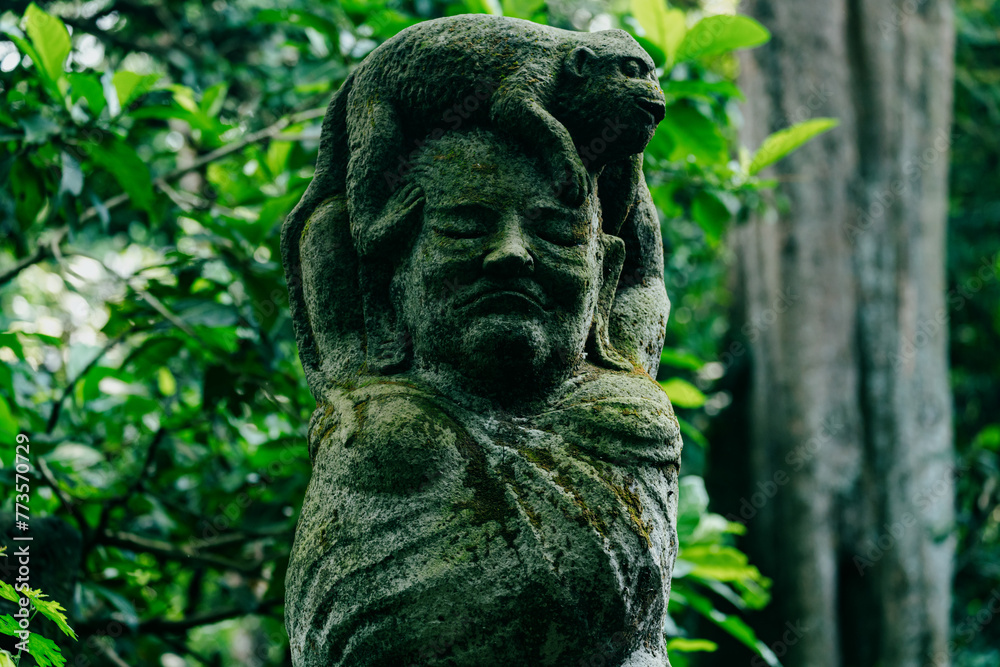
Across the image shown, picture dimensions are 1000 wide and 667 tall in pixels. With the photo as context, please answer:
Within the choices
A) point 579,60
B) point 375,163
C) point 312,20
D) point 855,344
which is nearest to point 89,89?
point 312,20

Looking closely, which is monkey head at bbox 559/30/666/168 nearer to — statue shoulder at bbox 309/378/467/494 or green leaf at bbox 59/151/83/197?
statue shoulder at bbox 309/378/467/494

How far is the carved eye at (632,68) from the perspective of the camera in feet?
6.31

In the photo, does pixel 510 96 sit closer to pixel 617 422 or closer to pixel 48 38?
pixel 617 422

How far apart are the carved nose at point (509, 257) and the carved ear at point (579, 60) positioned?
0.37 m

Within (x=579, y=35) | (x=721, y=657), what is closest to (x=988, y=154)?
(x=721, y=657)

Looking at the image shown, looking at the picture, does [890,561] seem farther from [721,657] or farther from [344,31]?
[344,31]

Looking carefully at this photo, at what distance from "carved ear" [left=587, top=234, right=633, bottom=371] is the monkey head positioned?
0.22 metres

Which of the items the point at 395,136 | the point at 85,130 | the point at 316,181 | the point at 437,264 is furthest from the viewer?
the point at 85,130

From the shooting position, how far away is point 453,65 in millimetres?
1915

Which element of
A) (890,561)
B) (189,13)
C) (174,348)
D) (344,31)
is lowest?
(890,561)

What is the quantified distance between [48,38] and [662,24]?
67.8 inches

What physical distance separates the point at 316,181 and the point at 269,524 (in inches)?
56.0

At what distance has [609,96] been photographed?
6.21 feet

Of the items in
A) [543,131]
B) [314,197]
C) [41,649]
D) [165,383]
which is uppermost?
[543,131]
